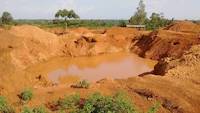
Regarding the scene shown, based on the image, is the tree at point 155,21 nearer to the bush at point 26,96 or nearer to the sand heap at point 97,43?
the sand heap at point 97,43

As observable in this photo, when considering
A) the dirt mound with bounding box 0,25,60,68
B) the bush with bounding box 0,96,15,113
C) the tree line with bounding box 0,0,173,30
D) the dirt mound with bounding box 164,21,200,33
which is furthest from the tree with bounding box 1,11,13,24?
the bush with bounding box 0,96,15,113

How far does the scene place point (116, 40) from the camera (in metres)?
37.8

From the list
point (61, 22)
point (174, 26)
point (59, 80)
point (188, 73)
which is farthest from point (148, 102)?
point (61, 22)

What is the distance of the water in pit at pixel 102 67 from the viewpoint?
2545 cm

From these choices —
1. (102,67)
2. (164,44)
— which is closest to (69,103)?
(102,67)

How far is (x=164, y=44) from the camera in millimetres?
33094

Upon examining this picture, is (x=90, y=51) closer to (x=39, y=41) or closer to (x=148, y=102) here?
(x=39, y=41)

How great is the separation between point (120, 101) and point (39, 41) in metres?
23.7

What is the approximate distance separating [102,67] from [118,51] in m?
7.74

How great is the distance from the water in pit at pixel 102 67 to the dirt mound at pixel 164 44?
4.05 ft

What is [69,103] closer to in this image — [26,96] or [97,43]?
[26,96]

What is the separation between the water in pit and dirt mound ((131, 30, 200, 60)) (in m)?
1.23

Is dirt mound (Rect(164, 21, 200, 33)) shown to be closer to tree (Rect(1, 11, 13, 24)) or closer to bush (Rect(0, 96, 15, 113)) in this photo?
tree (Rect(1, 11, 13, 24))

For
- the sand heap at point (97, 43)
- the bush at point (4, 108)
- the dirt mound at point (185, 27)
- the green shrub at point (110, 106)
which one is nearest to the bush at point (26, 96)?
the bush at point (4, 108)
